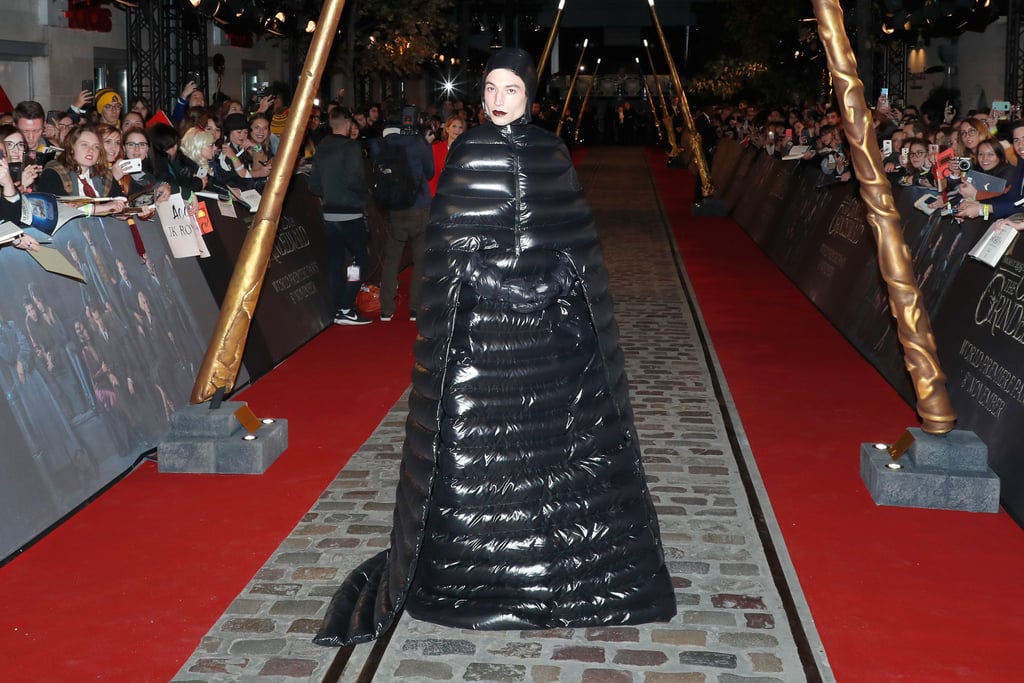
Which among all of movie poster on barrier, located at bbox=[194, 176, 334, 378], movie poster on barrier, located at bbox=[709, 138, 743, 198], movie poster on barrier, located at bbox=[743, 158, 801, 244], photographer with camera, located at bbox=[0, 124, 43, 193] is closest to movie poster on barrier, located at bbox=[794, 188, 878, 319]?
movie poster on barrier, located at bbox=[743, 158, 801, 244]

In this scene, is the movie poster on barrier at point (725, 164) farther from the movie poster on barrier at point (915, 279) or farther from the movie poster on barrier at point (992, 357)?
the movie poster on barrier at point (992, 357)

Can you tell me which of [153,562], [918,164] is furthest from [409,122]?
[153,562]

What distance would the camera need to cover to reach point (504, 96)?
201 inches

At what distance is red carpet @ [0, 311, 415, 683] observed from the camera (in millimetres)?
5137

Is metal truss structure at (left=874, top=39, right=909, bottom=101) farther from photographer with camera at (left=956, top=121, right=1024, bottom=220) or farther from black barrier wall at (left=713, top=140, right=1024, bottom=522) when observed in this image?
photographer with camera at (left=956, top=121, right=1024, bottom=220)

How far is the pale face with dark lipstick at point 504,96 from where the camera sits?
5109 mm

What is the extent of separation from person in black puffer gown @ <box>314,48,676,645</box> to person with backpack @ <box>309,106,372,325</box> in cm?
704

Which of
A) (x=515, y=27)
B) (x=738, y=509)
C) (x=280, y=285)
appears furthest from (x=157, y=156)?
(x=515, y=27)

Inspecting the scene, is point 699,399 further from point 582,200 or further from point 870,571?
point 582,200

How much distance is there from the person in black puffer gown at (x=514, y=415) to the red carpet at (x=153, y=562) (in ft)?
2.66

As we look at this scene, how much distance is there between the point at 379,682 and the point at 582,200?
7.46 ft

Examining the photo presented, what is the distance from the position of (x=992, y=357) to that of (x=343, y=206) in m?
6.82

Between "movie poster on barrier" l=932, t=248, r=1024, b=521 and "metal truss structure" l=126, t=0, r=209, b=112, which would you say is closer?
"movie poster on barrier" l=932, t=248, r=1024, b=521

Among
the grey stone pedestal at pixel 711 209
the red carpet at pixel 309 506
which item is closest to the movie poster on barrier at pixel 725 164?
the grey stone pedestal at pixel 711 209
